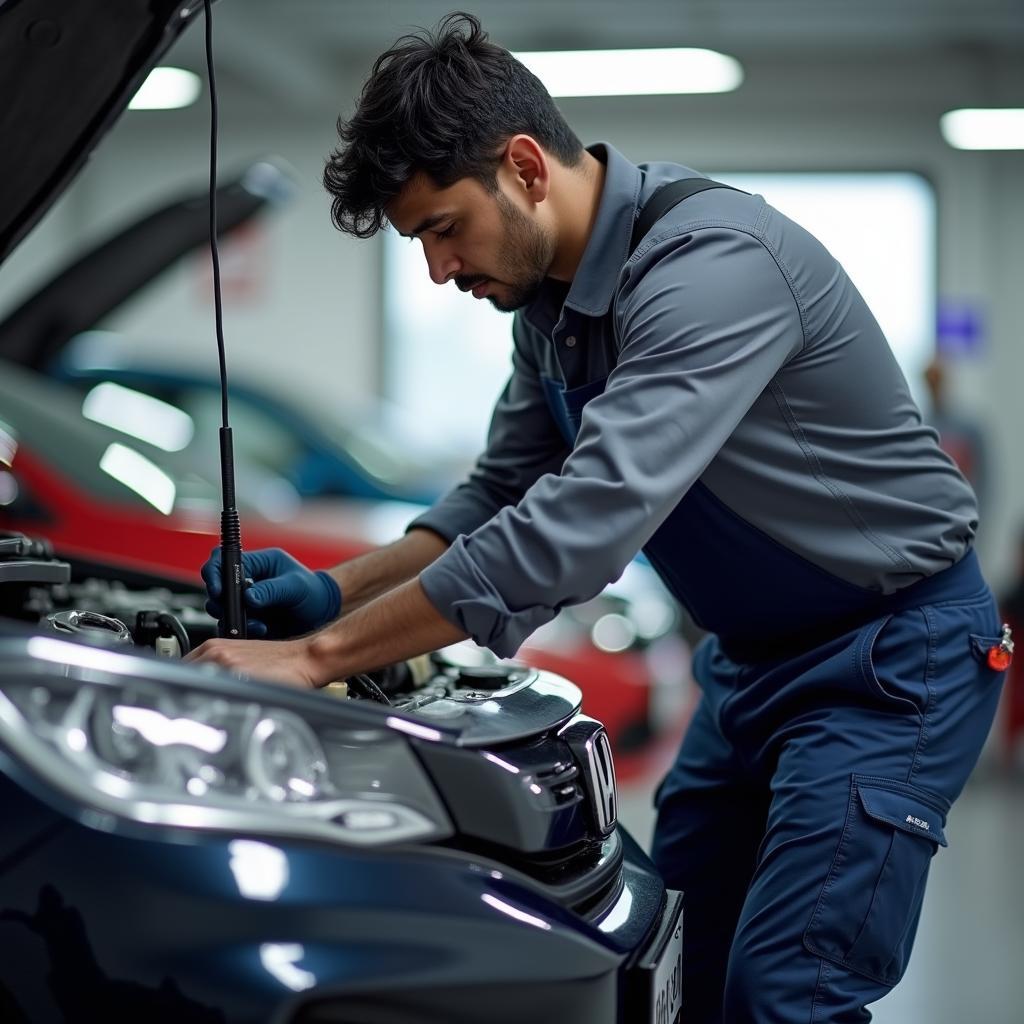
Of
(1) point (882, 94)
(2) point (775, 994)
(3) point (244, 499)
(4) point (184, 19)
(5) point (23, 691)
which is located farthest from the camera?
(1) point (882, 94)

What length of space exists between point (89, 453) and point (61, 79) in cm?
196

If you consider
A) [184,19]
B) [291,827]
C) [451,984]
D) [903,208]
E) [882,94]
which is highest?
[882,94]

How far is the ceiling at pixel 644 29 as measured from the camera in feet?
25.0

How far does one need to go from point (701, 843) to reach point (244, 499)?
2.57m

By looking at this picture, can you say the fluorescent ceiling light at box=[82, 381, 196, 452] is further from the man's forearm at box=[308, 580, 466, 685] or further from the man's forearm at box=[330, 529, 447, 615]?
the man's forearm at box=[308, 580, 466, 685]

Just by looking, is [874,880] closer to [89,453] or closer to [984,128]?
[89,453]

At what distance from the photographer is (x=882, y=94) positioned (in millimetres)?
9047

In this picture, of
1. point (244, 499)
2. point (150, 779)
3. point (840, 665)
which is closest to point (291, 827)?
point (150, 779)

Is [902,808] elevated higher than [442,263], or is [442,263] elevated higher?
[442,263]

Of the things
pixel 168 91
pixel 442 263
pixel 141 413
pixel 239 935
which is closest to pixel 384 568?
pixel 442 263

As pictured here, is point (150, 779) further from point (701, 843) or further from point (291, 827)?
point (701, 843)

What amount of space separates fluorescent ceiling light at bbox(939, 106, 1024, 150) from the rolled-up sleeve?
26.9ft

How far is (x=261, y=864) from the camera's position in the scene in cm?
102

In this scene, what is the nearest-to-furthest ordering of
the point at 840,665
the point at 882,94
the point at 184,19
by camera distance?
1. the point at 840,665
2. the point at 184,19
3. the point at 882,94
